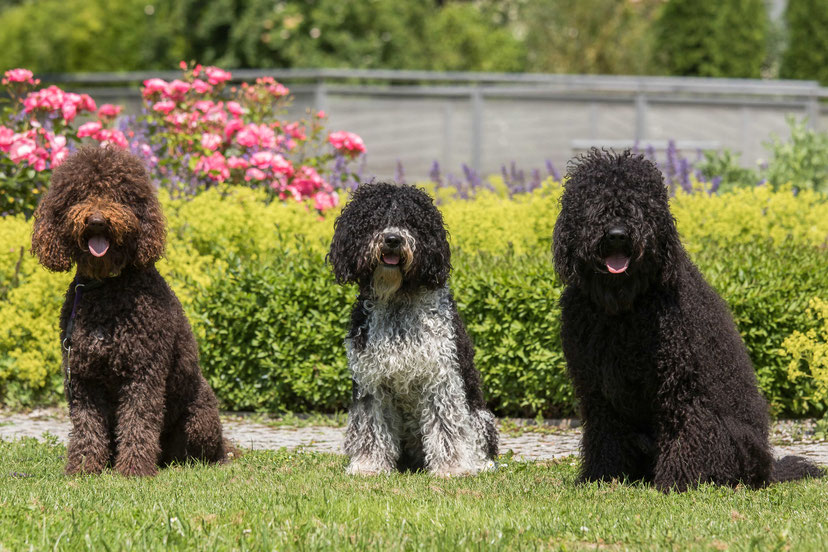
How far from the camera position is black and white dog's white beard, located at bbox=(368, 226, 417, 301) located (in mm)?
5754

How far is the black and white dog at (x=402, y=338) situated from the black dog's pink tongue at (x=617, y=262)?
41.3 inches

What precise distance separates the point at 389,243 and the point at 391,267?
0.13 metres

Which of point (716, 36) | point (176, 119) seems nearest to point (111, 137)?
point (176, 119)

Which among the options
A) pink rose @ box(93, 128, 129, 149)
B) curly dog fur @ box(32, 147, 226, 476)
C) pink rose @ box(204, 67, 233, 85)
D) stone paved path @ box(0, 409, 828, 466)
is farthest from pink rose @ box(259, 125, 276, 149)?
curly dog fur @ box(32, 147, 226, 476)

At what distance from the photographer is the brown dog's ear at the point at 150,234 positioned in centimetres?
588

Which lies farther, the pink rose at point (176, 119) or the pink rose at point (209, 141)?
the pink rose at point (176, 119)

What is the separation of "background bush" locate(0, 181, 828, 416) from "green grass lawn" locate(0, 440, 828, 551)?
195 cm

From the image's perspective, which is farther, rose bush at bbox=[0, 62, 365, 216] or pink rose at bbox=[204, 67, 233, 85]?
pink rose at bbox=[204, 67, 233, 85]

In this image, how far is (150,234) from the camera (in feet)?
19.5

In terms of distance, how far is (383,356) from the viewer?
5.89 meters

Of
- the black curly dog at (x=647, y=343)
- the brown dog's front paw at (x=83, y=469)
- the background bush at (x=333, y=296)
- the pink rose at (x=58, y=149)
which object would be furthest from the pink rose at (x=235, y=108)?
the black curly dog at (x=647, y=343)

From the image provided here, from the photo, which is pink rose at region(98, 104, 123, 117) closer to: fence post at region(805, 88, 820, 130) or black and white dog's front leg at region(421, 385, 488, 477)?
black and white dog's front leg at region(421, 385, 488, 477)

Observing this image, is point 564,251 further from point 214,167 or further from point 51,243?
point 214,167

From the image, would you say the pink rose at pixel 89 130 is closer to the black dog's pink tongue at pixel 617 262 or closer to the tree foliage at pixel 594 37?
the black dog's pink tongue at pixel 617 262
